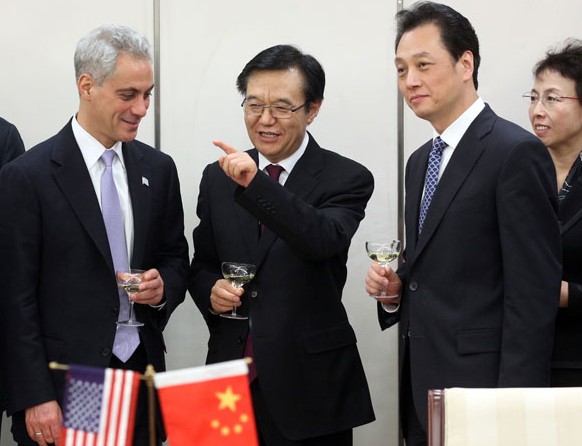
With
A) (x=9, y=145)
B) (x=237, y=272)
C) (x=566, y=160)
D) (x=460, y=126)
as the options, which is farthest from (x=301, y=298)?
Result: (x=9, y=145)

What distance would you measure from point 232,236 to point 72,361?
69cm

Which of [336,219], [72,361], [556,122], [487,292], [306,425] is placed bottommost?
[306,425]

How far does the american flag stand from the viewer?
1.87 meters

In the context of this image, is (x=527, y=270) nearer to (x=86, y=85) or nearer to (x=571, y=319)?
(x=571, y=319)

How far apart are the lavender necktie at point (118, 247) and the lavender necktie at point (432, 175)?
978 millimetres

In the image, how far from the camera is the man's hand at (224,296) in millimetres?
3023

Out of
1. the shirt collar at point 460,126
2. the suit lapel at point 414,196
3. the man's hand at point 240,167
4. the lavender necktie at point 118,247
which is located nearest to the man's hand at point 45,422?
the lavender necktie at point 118,247

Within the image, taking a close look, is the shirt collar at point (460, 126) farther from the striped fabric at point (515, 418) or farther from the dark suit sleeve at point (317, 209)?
the striped fabric at point (515, 418)

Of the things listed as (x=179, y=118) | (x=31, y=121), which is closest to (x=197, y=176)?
(x=179, y=118)

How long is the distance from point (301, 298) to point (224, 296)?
0.26m

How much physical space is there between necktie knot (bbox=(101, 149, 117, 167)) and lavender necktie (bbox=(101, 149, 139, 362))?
0.15 ft

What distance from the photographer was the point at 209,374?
5.99ft

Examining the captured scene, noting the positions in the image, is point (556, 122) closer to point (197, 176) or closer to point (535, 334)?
point (535, 334)

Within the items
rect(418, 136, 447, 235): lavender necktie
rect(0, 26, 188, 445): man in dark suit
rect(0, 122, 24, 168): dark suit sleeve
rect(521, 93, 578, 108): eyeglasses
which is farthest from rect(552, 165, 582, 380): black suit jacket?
rect(0, 122, 24, 168): dark suit sleeve
